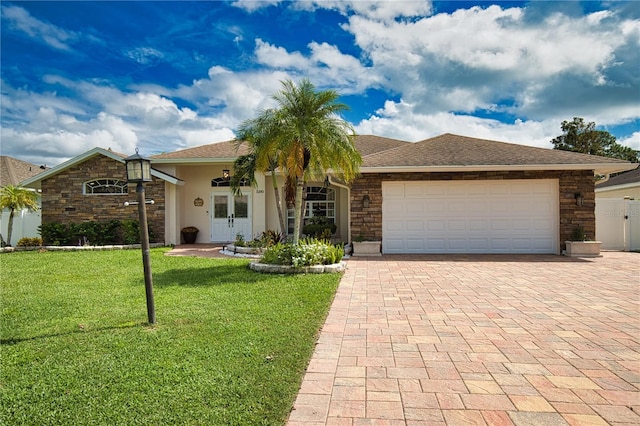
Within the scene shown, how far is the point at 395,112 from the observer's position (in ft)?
51.7

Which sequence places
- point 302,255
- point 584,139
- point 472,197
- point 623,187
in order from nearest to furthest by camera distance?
point 302,255 → point 472,197 → point 623,187 → point 584,139

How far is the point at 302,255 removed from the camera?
7.83 metres

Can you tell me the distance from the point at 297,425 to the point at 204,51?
1082cm

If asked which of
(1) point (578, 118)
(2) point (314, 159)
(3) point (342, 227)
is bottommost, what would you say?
(3) point (342, 227)

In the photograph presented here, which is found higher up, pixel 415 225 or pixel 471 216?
pixel 471 216

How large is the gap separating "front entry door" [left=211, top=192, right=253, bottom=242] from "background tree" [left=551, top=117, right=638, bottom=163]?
28804 mm

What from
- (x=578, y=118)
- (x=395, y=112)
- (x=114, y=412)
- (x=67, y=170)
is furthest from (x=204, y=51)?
(x=578, y=118)

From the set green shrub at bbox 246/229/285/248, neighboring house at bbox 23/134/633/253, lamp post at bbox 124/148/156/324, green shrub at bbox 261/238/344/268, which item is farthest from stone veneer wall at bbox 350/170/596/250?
lamp post at bbox 124/148/156/324

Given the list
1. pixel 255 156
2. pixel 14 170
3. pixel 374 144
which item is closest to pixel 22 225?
pixel 14 170

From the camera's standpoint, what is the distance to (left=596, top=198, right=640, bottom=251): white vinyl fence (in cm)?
1247

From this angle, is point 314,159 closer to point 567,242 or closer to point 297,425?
point 297,425

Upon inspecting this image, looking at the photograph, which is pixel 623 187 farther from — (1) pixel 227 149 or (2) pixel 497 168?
(1) pixel 227 149

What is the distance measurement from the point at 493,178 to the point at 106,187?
14.3 metres

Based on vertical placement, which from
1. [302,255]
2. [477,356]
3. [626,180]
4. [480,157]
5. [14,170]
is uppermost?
[14,170]
